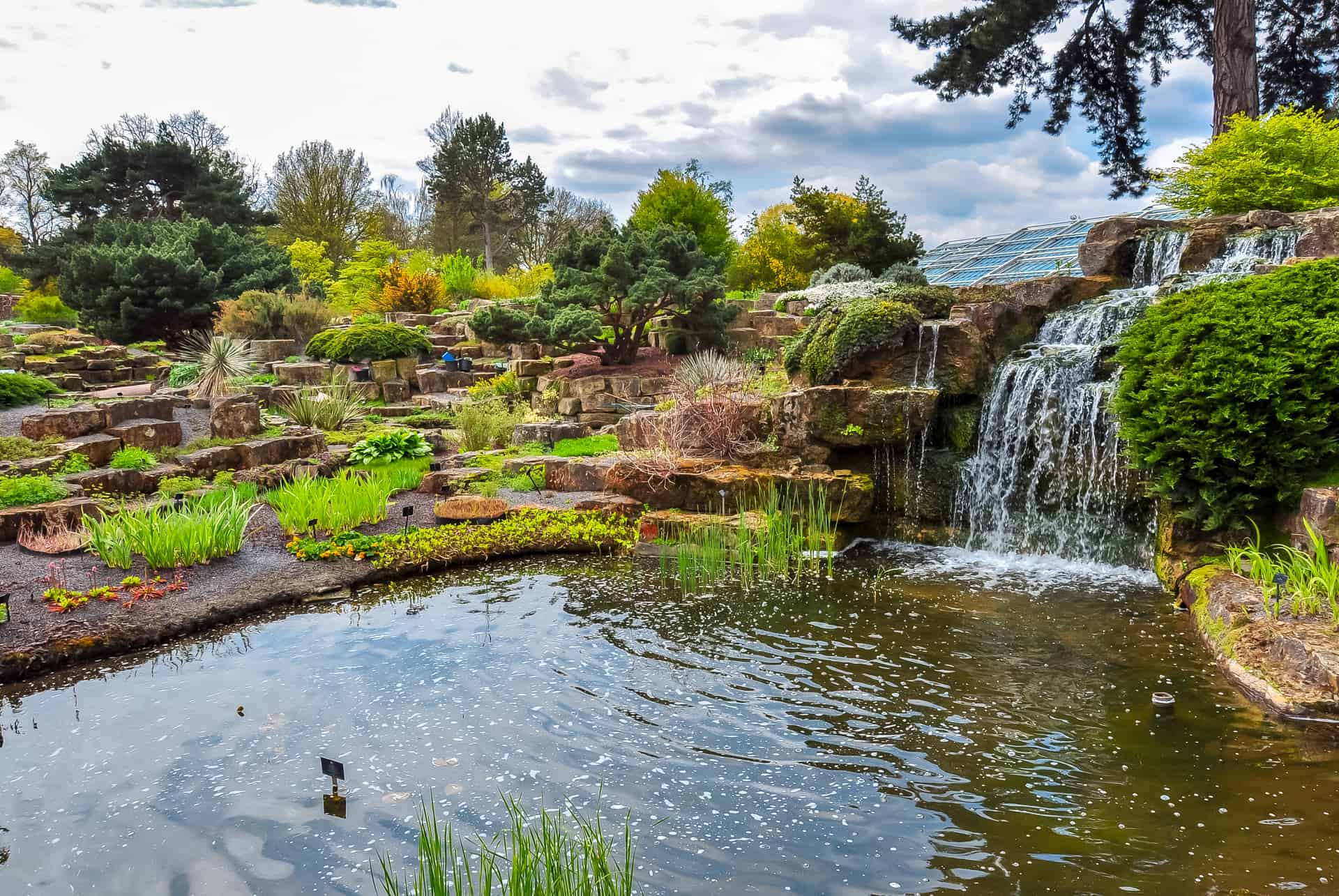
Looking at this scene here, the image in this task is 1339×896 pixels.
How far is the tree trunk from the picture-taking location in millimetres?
15242

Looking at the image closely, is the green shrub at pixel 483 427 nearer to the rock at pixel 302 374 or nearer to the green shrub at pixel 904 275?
the rock at pixel 302 374

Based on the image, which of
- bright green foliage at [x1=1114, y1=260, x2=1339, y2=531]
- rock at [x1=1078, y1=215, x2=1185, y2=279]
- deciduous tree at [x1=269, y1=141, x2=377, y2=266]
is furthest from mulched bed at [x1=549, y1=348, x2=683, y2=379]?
deciduous tree at [x1=269, y1=141, x2=377, y2=266]

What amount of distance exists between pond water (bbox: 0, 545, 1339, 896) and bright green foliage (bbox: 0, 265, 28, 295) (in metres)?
Result: 36.6

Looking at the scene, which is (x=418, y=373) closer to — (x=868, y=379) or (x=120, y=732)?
(x=868, y=379)

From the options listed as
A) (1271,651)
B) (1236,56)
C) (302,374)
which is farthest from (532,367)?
(1271,651)

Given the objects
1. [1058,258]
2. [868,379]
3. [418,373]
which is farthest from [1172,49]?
[418,373]

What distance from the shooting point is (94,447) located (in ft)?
36.7

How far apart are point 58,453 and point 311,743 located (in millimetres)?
8695

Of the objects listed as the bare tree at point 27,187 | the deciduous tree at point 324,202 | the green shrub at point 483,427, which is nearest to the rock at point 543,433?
the green shrub at point 483,427

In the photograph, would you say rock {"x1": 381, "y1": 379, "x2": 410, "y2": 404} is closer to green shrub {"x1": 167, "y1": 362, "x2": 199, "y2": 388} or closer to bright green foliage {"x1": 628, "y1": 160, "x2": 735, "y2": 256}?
green shrub {"x1": 167, "y1": 362, "x2": 199, "y2": 388}

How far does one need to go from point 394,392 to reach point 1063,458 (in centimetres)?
1443

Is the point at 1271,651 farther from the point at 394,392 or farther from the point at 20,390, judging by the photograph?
the point at 394,392

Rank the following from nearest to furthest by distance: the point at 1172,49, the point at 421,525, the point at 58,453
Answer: the point at 421,525
the point at 58,453
the point at 1172,49

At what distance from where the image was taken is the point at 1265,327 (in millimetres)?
6164
